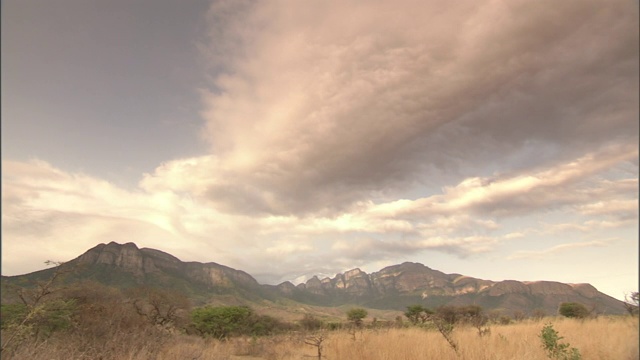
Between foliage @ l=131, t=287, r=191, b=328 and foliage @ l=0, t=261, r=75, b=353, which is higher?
foliage @ l=0, t=261, r=75, b=353

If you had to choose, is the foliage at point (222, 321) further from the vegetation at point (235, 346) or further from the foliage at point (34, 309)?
the foliage at point (34, 309)

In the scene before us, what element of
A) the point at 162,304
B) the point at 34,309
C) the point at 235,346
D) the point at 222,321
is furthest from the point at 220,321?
the point at 34,309

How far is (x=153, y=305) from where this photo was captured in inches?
1390

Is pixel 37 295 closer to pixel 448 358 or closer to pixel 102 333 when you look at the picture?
pixel 102 333

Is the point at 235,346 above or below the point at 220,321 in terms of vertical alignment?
above

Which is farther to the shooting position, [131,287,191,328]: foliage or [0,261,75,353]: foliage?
[131,287,191,328]: foliage

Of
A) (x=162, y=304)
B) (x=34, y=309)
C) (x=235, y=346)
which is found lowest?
(x=235, y=346)

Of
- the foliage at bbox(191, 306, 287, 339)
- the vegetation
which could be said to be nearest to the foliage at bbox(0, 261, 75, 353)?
the vegetation

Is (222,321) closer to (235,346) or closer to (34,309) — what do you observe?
(235,346)

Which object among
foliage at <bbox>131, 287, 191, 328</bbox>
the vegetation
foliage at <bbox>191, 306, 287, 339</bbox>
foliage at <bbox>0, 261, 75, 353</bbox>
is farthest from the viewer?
foliage at <bbox>191, 306, 287, 339</bbox>

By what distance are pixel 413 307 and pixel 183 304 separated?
155ft

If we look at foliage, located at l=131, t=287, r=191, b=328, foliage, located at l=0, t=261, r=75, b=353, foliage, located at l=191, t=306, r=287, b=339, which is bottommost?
foliage, located at l=191, t=306, r=287, b=339

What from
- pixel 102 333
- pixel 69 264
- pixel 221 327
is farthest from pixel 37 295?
pixel 221 327

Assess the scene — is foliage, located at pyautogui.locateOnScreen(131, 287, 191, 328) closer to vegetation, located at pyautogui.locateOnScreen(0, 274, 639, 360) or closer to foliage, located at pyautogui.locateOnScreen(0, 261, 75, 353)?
vegetation, located at pyautogui.locateOnScreen(0, 274, 639, 360)
